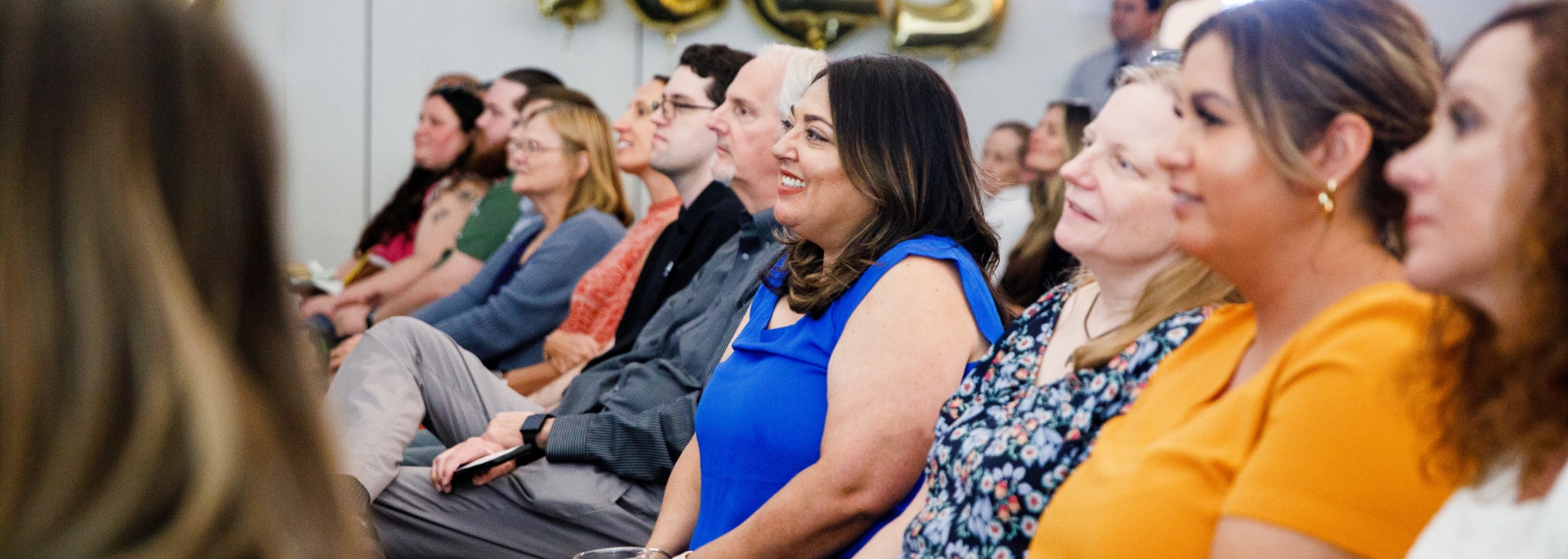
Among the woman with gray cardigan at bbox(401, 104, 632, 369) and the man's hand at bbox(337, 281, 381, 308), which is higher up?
the woman with gray cardigan at bbox(401, 104, 632, 369)

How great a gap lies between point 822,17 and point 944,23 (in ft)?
1.53

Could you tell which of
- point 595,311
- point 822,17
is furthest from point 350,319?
point 822,17

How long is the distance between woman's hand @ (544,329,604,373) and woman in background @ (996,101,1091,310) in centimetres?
99

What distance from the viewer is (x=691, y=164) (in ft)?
9.89

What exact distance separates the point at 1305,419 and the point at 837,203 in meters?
0.97

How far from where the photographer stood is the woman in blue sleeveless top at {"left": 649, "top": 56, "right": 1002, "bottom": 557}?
1.57 metres

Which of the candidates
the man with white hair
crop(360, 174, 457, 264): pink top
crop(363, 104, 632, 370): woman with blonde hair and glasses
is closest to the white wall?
crop(360, 174, 457, 264): pink top

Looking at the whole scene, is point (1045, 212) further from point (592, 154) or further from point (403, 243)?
point (403, 243)

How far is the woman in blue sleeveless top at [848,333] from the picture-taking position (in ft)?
5.16

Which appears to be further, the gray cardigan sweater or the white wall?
the white wall

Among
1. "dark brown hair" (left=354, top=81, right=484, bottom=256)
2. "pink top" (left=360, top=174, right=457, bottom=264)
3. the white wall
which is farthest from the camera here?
the white wall

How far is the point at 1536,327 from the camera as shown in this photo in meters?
0.74

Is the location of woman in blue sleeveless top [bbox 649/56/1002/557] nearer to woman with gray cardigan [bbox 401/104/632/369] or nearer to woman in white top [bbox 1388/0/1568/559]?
woman in white top [bbox 1388/0/1568/559]

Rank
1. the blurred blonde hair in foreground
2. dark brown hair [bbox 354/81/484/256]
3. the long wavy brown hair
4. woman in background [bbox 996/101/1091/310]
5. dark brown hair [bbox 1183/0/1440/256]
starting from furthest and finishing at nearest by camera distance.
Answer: dark brown hair [bbox 354/81/484/256] → woman in background [bbox 996/101/1091/310] → dark brown hair [bbox 1183/0/1440/256] → the long wavy brown hair → the blurred blonde hair in foreground
